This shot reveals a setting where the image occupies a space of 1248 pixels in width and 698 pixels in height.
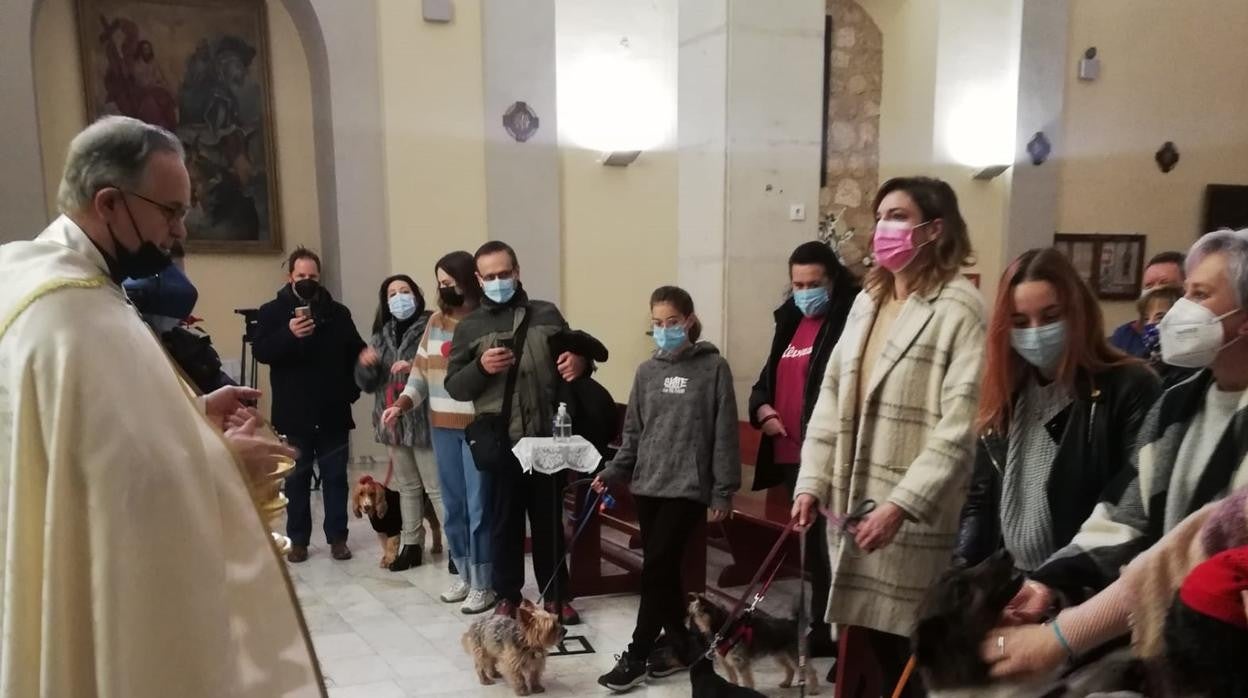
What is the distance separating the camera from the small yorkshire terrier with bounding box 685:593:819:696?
334cm

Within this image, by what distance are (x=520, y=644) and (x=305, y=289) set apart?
2646mm

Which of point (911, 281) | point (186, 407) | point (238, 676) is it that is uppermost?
point (911, 281)

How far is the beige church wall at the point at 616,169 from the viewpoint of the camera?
7.98m

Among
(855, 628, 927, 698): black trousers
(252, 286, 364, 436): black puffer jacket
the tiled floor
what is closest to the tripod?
(252, 286, 364, 436): black puffer jacket

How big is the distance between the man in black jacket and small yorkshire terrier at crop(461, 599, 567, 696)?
6.77 ft

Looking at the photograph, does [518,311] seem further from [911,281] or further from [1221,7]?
[1221,7]

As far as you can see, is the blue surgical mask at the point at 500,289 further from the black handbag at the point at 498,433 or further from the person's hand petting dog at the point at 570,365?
the person's hand petting dog at the point at 570,365

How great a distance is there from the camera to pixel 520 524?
159 inches

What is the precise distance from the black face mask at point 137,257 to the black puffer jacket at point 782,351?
7.66 feet

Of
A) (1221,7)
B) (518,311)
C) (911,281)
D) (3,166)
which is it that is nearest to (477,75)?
(3,166)

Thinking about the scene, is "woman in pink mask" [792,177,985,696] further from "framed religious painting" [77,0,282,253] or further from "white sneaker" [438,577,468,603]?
"framed religious painting" [77,0,282,253]

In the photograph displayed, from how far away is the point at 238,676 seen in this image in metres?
1.75

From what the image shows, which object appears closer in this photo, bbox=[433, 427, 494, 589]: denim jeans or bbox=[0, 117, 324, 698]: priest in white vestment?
bbox=[0, 117, 324, 698]: priest in white vestment

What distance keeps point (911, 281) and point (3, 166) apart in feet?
21.9
